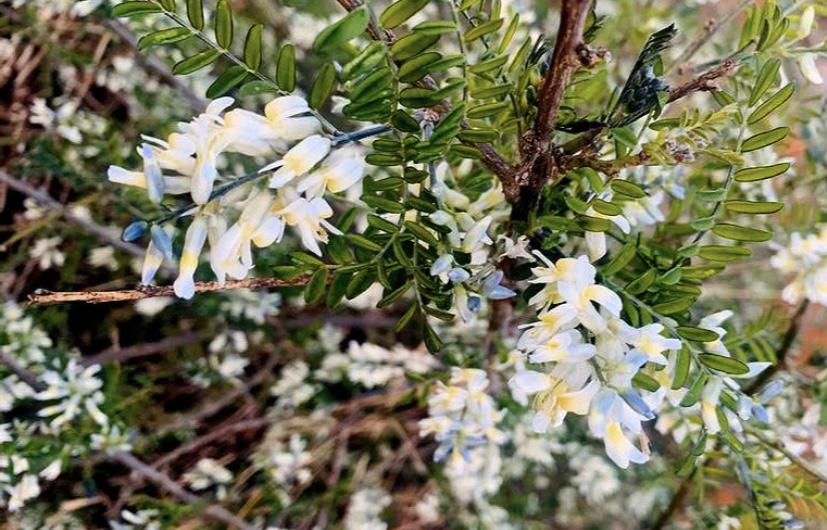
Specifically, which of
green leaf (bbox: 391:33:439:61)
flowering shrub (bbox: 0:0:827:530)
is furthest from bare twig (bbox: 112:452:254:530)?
green leaf (bbox: 391:33:439:61)

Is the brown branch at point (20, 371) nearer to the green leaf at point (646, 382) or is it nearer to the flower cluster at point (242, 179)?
the flower cluster at point (242, 179)

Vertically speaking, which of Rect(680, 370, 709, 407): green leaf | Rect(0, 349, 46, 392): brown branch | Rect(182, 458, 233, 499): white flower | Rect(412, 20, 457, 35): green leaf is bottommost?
Rect(182, 458, 233, 499): white flower

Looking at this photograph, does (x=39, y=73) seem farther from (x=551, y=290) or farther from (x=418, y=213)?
(x=551, y=290)

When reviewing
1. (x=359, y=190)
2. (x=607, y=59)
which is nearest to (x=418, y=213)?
(x=359, y=190)

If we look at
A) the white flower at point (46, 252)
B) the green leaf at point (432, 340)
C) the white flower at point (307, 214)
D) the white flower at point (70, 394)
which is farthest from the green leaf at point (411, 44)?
the white flower at point (46, 252)

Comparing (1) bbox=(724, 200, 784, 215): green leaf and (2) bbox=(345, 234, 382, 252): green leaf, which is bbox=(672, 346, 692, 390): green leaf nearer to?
(1) bbox=(724, 200, 784, 215): green leaf

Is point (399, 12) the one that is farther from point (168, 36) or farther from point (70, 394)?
point (70, 394)

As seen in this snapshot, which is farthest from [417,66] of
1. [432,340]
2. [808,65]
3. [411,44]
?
[808,65]
